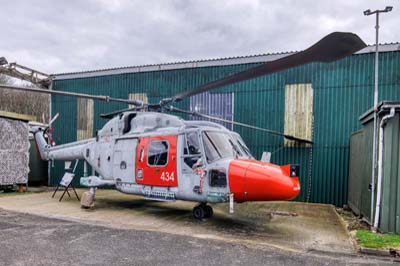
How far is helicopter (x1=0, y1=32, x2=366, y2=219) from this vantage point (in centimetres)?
642

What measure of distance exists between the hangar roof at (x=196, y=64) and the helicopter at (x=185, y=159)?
464 centimetres

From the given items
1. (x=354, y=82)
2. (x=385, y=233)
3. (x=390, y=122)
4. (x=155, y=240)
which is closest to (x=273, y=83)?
(x=354, y=82)

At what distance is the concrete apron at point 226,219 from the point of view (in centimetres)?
629

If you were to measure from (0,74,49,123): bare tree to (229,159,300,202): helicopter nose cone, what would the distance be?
3005cm

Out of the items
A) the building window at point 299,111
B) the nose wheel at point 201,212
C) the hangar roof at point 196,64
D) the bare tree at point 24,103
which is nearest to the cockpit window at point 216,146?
the nose wheel at point 201,212

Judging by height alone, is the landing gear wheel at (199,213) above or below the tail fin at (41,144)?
below

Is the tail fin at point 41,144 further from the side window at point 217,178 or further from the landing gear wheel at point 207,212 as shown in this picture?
the side window at point 217,178

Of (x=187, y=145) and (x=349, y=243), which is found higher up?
(x=187, y=145)

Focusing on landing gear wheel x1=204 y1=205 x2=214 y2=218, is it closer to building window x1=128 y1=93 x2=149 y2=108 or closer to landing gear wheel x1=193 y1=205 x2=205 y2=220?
landing gear wheel x1=193 y1=205 x2=205 y2=220

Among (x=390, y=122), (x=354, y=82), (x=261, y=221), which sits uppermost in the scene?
(x=354, y=82)

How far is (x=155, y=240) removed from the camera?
599cm

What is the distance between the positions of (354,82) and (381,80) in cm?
81

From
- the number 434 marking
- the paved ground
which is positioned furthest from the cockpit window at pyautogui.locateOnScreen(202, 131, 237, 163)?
the paved ground

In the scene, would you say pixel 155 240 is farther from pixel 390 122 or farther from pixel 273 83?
pixel 273 83
